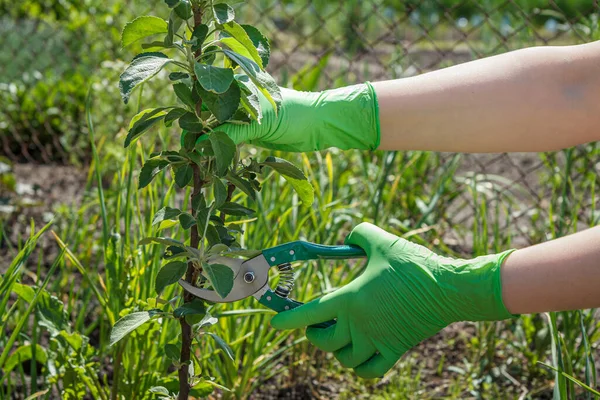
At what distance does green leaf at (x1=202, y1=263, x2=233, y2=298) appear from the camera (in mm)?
1160

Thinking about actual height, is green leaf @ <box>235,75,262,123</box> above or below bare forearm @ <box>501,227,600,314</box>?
above

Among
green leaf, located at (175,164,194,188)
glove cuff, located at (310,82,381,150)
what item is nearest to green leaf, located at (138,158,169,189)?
green leaf, located at (175,164,194,188)

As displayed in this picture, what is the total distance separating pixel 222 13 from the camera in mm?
1071

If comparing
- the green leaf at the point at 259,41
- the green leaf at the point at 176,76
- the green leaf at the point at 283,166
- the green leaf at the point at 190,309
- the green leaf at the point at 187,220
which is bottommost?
the green leaf at the point at 190,309

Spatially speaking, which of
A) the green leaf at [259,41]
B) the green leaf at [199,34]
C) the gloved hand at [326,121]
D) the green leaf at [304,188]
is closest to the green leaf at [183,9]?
the green leaf at [199,34]

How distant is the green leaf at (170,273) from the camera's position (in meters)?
1.21

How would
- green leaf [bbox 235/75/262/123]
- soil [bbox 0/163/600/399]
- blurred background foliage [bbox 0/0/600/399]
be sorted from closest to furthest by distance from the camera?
green leaf [bbox 235/75/262/123]
blurred background foliage [bbox 0/0/600/399]
soil [bbox 0/163/600/399]

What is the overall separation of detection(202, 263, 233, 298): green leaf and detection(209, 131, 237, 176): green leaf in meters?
0.17

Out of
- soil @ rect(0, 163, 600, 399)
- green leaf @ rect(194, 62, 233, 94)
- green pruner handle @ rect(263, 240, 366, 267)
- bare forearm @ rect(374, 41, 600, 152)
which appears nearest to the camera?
green leaf @ rect(194, 62, 233, 94)

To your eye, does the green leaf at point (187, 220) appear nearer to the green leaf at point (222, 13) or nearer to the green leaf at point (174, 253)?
the green leaf at point (174, 253)

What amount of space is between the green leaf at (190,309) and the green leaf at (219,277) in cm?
9

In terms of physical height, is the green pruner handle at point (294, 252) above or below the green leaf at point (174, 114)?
below

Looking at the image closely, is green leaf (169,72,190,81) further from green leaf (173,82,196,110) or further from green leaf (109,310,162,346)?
green leaf (109,310,162,346)

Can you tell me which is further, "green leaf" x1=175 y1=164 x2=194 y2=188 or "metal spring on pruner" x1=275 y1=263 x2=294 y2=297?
"metal spring on pruner" x1=275 y1=263 x2=294 y2=297
